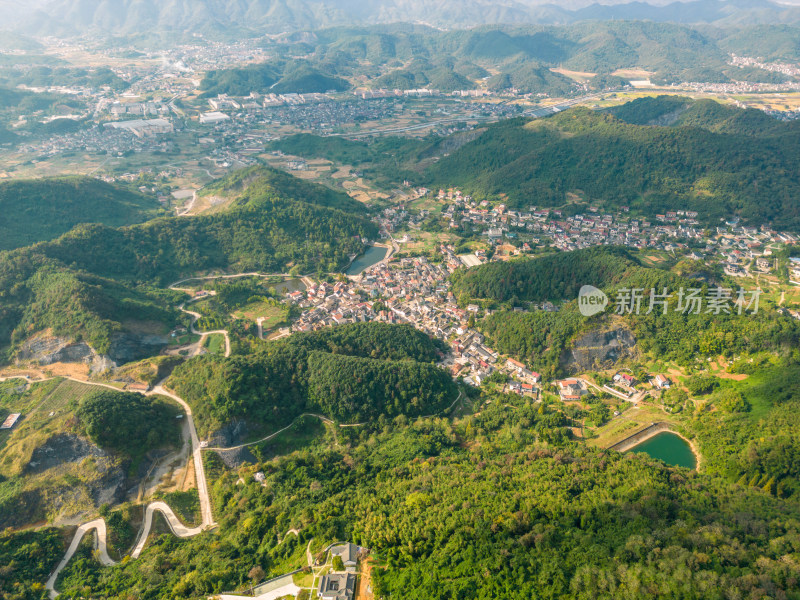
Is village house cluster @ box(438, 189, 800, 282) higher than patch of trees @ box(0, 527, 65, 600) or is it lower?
higher

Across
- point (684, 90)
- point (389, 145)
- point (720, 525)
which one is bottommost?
point (720, 525)

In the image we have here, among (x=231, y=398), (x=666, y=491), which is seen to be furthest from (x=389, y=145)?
(x=666, y=491)

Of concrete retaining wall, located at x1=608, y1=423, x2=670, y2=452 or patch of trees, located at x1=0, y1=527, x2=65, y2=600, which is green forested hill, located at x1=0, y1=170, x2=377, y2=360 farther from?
concrete retaining wall, located at x1=608, y1=423, x2=670, y2=452


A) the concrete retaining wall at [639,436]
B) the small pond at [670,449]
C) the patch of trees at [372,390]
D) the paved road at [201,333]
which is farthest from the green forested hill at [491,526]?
the paved road at [201,333]

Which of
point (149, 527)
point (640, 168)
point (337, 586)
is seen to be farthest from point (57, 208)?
point (640, 168)

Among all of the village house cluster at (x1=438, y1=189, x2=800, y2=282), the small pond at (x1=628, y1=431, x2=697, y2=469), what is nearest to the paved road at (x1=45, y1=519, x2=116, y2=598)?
the small pond at (x1=628, y1=431, x2=697, y2=469)

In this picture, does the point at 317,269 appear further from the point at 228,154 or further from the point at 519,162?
the point at 228,154
